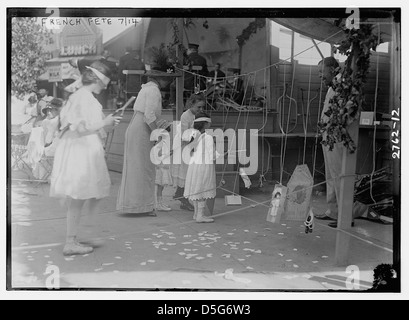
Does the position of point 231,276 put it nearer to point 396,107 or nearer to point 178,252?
point 178,252

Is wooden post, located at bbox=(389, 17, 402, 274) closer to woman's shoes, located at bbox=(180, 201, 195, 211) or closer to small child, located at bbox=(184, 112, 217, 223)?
small child, located at bbox=(184, 112, 217, 223)

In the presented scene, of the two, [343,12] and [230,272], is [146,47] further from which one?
[230,272]

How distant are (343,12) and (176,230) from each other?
2.26 meters

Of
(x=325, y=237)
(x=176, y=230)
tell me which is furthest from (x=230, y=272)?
(x=325, y=237)

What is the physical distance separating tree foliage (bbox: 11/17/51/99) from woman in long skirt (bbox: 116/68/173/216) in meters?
0.87

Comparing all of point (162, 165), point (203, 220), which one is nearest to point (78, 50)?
point (162, 165)

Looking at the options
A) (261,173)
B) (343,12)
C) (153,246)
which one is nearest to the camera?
(343,12)

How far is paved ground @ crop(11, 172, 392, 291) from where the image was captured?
15.2 feet

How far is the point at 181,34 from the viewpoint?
4.77 meters

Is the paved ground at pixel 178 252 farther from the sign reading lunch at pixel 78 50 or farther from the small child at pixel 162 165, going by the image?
the sign reading lunch at pixel 78 50

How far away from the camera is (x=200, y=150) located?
514 cm

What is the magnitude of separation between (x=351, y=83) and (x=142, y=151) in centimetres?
187

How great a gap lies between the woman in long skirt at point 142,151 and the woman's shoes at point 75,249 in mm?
455

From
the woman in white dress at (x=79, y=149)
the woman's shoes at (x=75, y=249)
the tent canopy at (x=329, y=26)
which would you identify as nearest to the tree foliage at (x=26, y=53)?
the woman in white dress at (x=79, y=149)
